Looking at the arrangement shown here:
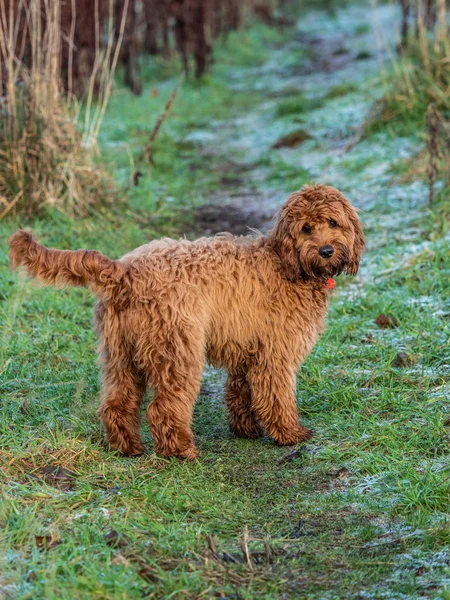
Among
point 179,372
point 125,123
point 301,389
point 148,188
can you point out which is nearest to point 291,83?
point 125,123

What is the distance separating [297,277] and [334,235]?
31 centimetres

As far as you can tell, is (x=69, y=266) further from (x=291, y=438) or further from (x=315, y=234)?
(x=291, y=438)

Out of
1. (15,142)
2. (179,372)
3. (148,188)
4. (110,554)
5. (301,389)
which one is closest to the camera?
(110,554)

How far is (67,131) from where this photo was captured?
8570 mm

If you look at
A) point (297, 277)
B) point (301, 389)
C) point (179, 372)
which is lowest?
point (301, 389)

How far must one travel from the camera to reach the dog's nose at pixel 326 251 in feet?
15.9

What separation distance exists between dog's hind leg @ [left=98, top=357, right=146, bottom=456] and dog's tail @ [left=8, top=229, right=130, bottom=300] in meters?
0.39

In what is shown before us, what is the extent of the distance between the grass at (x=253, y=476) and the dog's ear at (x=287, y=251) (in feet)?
3.09

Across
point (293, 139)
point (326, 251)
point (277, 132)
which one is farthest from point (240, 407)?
point (277, 132)

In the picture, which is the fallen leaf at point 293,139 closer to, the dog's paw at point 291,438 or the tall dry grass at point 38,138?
the tall dry grass at point 38,138

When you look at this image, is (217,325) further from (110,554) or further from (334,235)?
(110,554)

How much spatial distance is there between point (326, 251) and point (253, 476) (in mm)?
1261

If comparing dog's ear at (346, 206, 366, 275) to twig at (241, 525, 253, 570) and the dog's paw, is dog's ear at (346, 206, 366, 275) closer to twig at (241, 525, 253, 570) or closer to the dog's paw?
the dog's paw

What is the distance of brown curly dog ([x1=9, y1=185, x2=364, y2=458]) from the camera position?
4.56 meters
